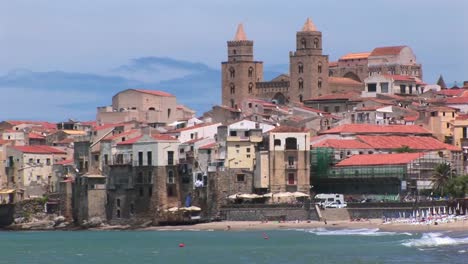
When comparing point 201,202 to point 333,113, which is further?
point 333,113

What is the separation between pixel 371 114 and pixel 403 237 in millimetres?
41494

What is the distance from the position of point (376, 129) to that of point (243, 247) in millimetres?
38037

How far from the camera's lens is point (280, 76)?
17475 cm

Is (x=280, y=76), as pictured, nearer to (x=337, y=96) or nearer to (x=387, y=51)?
(x=387, y=51)

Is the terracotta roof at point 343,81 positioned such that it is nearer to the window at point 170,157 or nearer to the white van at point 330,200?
the window at point 170,157

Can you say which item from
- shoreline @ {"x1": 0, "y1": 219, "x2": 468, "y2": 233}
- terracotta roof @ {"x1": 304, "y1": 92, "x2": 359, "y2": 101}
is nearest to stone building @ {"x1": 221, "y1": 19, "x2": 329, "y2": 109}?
terracotta roof @ {"x1": 304, "y1": 92, "x2": 359, "y2": 101}

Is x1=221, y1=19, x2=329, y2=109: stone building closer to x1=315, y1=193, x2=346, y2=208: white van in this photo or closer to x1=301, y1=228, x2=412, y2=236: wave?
x1=315, y1=193, x2=346, y2=208: white van

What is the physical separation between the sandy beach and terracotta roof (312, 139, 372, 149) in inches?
452

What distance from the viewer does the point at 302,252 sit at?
8631 centimetres

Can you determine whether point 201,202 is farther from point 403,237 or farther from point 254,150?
point 403,237

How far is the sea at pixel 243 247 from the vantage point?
8238 cm

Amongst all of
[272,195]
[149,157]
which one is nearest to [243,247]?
[272,195]

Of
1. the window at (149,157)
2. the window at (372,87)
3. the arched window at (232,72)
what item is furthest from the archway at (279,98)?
the window at (149,157)

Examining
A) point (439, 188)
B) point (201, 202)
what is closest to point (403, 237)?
point (439, 188)
